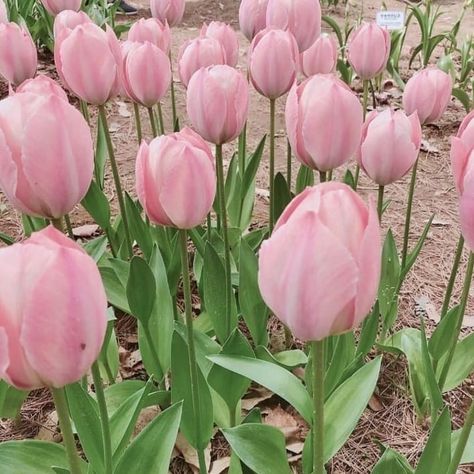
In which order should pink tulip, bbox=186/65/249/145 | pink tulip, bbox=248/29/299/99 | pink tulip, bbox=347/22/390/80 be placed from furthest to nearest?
pink tulip, bbox=347/22/390/80
pink tulip, bbox=248/29/299/99
pink tulip, bbox=186/65/249/145

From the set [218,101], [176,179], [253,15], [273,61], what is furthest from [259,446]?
[253,15]

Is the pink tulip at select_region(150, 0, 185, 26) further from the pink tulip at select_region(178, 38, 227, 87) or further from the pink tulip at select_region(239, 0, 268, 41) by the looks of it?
the pink tulip at select_region(178, 38, 227, 87)

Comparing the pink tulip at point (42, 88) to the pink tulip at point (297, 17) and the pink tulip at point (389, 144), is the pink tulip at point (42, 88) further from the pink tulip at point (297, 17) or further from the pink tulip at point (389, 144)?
the pink tulip at point (297, 17)

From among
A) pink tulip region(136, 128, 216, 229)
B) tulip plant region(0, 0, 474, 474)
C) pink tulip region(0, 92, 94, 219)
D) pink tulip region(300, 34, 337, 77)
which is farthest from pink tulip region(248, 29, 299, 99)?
pink tulip region(0, 92, 94, 219)

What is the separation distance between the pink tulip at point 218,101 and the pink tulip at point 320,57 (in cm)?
53

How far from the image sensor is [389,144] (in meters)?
1.19

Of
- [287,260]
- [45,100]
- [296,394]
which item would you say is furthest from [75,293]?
[296,394]

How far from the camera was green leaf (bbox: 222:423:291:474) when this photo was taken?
1080mm

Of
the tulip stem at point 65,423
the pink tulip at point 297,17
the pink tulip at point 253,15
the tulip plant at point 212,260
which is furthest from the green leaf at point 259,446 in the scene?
the pink tulip at point 253,15

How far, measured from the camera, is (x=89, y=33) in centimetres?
126

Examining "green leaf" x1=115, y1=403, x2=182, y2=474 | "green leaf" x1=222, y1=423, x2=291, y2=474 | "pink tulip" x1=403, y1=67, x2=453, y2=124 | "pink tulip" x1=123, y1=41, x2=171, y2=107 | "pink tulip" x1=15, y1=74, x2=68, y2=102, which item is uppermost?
"pink tulip" x1=15, y1=74, x2=68, y2=102

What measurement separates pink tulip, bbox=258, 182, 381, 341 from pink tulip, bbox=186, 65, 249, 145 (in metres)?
0.56

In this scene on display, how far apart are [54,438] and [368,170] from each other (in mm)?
925

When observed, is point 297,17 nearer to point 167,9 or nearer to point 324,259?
point 167,9
